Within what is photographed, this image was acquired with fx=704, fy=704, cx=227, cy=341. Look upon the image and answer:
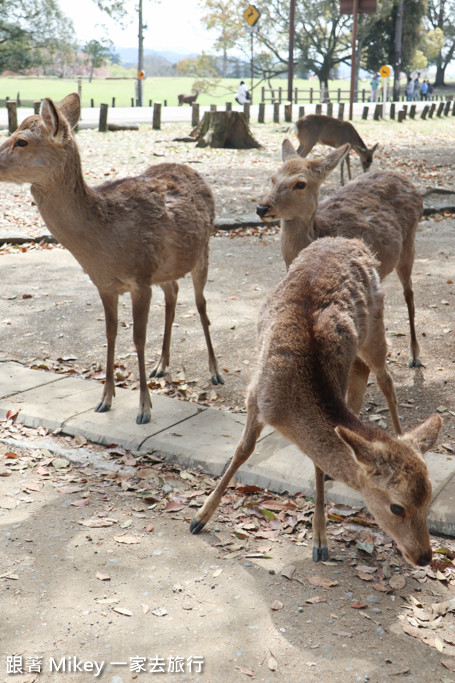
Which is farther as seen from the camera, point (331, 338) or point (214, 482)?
point (214, 482)

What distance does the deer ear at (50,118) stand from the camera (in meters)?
4.47

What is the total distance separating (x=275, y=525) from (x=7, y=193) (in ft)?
33.6

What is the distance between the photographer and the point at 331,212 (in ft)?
17.8

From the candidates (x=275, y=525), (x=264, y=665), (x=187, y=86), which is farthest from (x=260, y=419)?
(x=187, y=86)

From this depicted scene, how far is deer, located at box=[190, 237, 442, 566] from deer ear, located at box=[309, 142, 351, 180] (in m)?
1.20

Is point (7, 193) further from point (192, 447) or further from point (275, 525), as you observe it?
point (275, 525)

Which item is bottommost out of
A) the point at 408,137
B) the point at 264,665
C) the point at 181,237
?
the point at 264,665

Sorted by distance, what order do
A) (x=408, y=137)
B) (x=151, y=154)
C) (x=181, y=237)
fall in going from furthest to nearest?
(x=408, y=137), (x=151, y=154), (x=181, y=237)

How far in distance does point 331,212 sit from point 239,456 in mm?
2499

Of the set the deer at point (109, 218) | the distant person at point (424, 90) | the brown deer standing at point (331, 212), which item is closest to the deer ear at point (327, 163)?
the brown deer standing at point (331, 212)

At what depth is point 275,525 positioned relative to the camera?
3801 mm

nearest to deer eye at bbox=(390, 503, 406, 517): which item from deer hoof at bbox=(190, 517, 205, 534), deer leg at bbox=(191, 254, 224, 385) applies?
deer hoof at bbox=(190, 517, 205, 534)

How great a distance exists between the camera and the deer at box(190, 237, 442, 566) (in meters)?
2.75

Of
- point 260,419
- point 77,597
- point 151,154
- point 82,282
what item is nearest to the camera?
point 77,597
